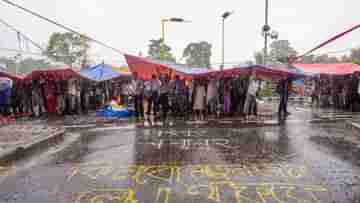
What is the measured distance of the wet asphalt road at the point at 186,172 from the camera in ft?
12.4

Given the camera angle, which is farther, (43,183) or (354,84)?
(354,84)

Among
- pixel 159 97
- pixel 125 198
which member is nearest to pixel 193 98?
pixel 159 97

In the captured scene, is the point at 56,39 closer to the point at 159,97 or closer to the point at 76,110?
the point at 76,110

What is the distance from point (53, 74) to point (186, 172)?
981cm

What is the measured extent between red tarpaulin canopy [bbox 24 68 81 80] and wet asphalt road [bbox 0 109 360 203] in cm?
583

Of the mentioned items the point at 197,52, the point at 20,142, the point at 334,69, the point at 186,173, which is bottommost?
the point at 186,173

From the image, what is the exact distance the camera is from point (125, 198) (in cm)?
371

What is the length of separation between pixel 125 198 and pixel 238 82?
31.5 feet

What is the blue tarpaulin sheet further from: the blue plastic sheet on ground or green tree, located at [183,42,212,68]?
green tree, located at [183,42,212,68]

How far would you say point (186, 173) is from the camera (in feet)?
15.3

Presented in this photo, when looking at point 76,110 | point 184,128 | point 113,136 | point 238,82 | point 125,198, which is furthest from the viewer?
point 76,110

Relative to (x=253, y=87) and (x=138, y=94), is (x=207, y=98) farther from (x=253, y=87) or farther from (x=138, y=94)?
(x=138, y=94)

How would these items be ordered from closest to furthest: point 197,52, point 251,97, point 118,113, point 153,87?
point 153,87, point 251,97, point 118,113, point 197,52

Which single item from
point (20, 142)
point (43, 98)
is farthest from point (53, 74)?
point (20, 142)
